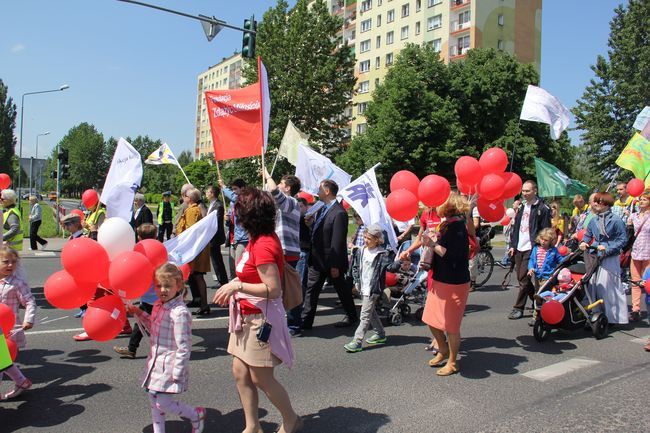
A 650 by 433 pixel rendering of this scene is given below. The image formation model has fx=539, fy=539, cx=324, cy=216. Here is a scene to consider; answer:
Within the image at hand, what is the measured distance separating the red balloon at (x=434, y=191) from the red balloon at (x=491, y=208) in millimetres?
751

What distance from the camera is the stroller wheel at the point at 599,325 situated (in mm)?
6910

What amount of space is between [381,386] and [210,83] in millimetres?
122783

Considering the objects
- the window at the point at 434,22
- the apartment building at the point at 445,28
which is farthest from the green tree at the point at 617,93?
the window at the point at 434,22

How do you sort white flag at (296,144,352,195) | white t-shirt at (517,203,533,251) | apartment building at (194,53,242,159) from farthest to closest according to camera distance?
apartment building at (194,53,242,159), white flag at (296,144,352,195), white t-shirt at (517,203,533,251)

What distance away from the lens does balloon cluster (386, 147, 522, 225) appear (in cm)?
548

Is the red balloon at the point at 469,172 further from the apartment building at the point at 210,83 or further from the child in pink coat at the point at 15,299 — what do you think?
the apartment building at the point at 210,83

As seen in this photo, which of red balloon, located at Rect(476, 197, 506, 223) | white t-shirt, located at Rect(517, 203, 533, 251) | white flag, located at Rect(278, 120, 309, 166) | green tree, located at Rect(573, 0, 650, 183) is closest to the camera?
red balloon, located at Rect(476, 197, 506, 223)

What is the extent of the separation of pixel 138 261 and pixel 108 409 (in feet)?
4.49

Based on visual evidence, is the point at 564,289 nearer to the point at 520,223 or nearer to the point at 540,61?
the point at 520,223

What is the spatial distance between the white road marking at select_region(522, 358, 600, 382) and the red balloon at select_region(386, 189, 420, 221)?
6.55 feet

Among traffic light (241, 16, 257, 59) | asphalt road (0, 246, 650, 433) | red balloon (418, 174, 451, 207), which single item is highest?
traffic light (241, 16, 257, 59)

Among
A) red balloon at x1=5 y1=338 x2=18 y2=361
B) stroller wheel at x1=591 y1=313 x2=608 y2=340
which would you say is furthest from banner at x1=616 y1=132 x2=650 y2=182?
red balloon at x1=5 y1=338 x2=18 y2=361

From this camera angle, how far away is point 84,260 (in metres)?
3.86

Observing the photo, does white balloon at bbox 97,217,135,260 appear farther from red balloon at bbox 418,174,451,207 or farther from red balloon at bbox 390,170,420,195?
red balloon at bbox 390,170,420,195
